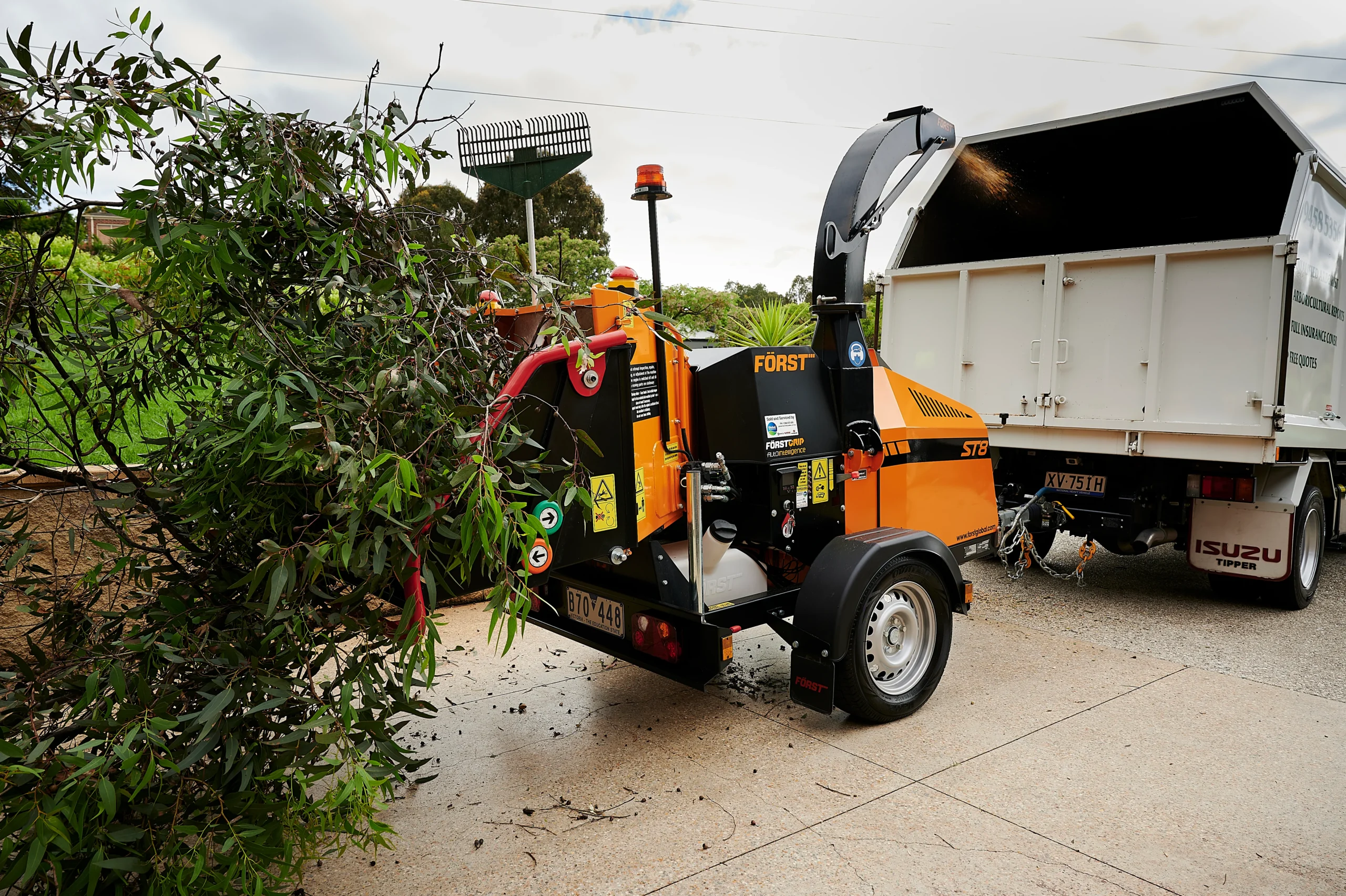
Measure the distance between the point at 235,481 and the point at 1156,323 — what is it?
5.69 m

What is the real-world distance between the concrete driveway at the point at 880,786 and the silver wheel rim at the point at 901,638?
22 cm

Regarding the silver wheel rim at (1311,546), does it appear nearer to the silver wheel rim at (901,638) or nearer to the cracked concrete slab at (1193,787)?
the cracked concrete slab at (1193,787)

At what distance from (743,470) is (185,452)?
2214mm

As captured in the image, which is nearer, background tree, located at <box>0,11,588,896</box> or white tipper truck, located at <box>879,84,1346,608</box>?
background tree, located at <box>0,11,588,896</box>

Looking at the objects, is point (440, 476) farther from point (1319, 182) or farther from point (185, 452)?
point (1319, 182)

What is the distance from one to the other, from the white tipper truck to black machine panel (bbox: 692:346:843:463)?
7.90 feet

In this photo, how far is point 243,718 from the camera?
2062mm

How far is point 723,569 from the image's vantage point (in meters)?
3.88

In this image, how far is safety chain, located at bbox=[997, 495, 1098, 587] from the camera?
564 cm

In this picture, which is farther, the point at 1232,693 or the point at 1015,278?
the point at 1015,278

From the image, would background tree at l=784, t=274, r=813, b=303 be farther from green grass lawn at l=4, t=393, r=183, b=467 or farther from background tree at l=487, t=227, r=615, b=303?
green grass lawn at l=4, t=393, r=183, b=467

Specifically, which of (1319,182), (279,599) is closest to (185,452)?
(279,599)

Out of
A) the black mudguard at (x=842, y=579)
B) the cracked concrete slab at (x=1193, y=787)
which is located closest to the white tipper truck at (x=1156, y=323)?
the cracked concrete slab at (x=1193, y=787)

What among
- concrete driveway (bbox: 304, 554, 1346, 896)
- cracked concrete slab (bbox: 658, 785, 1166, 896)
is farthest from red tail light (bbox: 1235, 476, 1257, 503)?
cracked concrete slab (bbox: 658, 785, 1166, 896)
